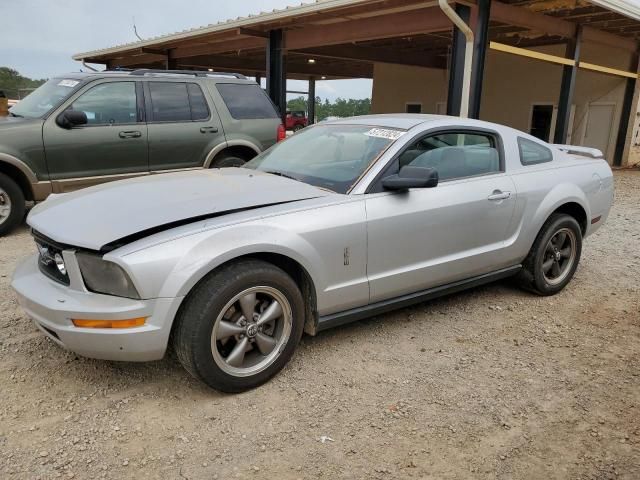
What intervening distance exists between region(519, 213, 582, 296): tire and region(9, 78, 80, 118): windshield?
5.57m

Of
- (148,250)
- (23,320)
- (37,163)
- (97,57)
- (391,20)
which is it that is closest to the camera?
(148,250)

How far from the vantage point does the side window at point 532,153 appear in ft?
14.3

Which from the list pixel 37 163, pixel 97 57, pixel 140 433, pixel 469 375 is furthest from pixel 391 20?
pixel 97 57

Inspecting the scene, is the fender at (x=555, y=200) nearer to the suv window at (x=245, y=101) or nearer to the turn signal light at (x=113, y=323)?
the turn signal light at (x=113, y=323)

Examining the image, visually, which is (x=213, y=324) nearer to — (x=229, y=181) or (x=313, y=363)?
(x=313, y=363)

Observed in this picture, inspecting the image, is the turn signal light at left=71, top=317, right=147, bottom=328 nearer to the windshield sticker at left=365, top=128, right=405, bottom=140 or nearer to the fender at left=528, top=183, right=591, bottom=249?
the windshield sticker at left=365, top=128, right=405, bottom=140

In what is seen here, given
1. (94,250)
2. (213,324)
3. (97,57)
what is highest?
(97,57)

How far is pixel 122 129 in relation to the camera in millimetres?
6555

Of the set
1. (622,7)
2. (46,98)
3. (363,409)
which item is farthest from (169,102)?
(622,7)

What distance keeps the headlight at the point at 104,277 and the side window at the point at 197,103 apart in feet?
15.7

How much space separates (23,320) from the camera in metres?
3.79

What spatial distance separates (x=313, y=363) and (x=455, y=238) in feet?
4.42

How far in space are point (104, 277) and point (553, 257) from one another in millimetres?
3699

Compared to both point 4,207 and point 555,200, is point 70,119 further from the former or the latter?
point 555,200
